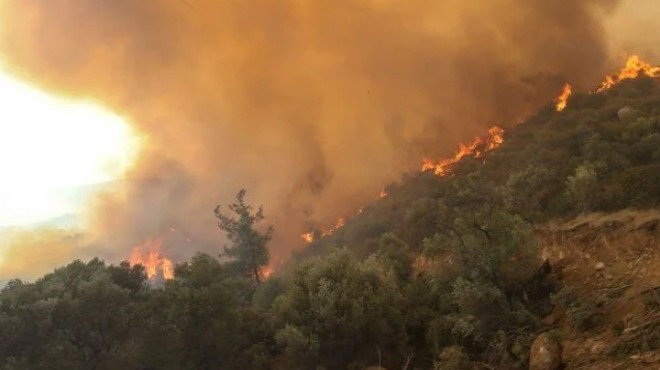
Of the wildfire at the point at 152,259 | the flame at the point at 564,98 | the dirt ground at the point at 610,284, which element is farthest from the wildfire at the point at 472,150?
the wildfire at the point at 152,259

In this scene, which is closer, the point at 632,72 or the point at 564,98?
the point at 632,72

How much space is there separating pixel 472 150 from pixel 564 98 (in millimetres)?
12186

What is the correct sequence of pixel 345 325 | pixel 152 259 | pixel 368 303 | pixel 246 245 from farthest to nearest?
pixel 152 259 → pixel 246 245 → pixel 368 303 → pixel 345 325

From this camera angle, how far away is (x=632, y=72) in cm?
5656

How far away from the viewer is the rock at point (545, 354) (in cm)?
1347

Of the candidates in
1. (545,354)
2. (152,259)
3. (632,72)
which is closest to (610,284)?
(545,354)

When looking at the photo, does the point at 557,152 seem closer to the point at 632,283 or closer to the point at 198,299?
the point at 632,283

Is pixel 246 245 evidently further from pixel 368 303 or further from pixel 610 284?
pixel 610 284

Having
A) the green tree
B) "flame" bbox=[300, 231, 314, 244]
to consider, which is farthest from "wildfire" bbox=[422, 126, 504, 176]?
the green tree

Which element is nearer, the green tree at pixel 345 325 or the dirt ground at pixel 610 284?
the dirt ground at pixel 610 284

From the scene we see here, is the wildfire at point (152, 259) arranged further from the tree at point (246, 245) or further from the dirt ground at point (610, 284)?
the dirt ground at point (610, 284)

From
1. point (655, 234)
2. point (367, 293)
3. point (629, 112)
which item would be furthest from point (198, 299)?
point (629, 112)

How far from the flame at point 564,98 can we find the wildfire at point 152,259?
5658cm

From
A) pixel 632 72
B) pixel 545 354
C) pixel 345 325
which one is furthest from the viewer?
pixel 632 72
